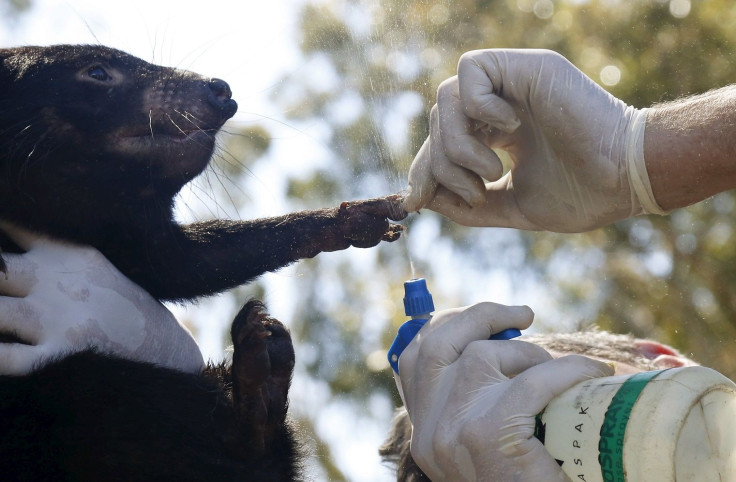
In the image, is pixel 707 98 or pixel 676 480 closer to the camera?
pixel 676 480

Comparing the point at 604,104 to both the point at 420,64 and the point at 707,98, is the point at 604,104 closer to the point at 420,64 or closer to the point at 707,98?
the point at 707,98

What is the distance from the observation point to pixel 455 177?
2695mm

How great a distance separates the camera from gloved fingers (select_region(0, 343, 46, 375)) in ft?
8.39

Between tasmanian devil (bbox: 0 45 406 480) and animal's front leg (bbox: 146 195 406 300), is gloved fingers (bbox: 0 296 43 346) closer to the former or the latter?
tasmanian devil (bbox: 0 45 406 480)

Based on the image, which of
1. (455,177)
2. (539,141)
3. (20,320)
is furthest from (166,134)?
(539,141)

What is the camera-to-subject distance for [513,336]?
2.44 meters

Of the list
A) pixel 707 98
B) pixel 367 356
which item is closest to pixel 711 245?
pixel 367 356

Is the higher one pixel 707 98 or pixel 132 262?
pixel 707 98

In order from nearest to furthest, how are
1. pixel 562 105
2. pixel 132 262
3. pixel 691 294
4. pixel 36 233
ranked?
1. pixel 562 105
2. pixel 36 233
3. pixel 132 262
4. pixel 691 294

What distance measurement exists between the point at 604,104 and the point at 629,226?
7.06 metres

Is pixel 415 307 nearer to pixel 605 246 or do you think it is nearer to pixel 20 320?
pixel 20 320

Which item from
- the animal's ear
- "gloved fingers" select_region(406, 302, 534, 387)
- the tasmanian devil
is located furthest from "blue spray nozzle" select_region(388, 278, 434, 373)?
the animal's ear

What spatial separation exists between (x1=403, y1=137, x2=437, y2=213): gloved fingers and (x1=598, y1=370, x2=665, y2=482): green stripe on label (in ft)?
3.52

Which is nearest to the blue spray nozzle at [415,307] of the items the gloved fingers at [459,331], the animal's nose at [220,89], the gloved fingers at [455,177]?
the gloved fingers at [459,331]
